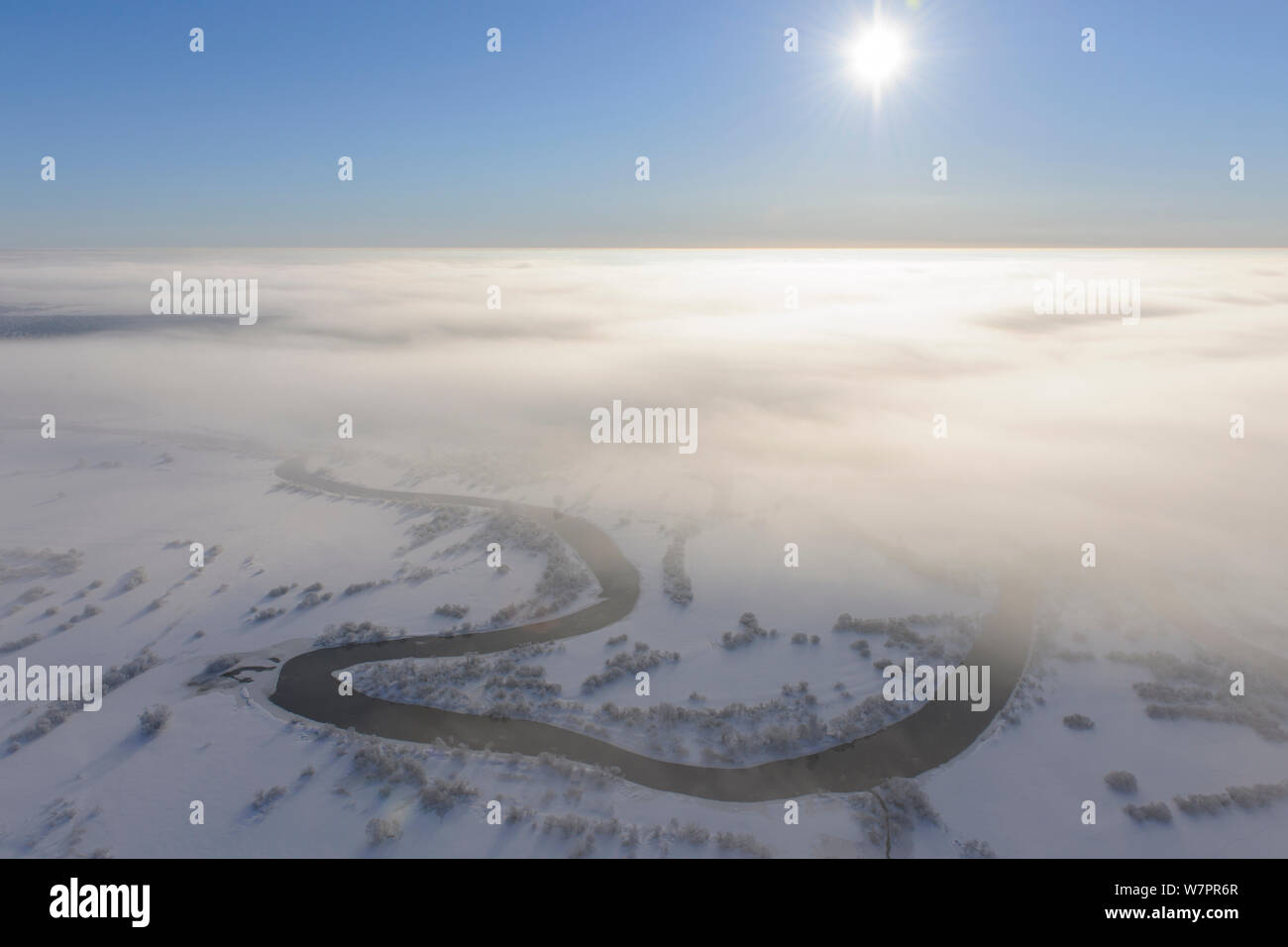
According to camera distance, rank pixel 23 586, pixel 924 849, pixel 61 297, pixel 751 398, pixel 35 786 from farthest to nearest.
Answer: pixel 61 297 → pixel 751 398 → pixel 23 586 → pixel 35 786 → pixel 924 849

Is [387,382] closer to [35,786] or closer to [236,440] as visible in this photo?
[236,440]

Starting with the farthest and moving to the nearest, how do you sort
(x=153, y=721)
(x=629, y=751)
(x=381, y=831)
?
(x=153, y=721)
(x=629, y=751)
(x=381, y=831)

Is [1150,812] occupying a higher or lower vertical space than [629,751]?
lower

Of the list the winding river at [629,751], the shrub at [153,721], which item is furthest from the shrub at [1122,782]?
the shrub at [153,721]

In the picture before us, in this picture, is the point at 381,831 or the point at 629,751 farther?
the point at 629,751

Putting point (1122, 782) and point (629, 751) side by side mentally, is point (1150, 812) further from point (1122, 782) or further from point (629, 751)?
point (629, 751)

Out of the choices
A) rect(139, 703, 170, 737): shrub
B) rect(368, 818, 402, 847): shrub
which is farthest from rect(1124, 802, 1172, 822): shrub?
rect(139, 703, 170, 737): shrub

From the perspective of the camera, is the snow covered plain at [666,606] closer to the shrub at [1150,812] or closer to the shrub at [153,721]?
the shrub at [1150,812]

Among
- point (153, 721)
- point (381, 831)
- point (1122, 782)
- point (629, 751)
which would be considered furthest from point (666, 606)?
point (153, 721)

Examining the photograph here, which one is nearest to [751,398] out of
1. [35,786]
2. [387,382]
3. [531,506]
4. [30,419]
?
[531,506]
